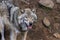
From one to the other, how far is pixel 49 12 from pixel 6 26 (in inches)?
49.5

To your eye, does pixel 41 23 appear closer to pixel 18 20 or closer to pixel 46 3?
pixel 46 3

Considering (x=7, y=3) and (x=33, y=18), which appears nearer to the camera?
Answer: (x=33, y=18)

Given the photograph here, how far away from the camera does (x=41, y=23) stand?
183 inches

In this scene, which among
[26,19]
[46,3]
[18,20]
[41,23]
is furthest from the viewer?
[46,3]

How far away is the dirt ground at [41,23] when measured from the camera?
4.44 metres

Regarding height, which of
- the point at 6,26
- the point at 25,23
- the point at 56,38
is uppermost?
the point at 25,23

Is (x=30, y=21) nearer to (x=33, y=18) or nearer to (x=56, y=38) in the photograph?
(x=33, y=18)

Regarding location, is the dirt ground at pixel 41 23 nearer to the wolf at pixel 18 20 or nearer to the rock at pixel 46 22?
the rock at pixel 46 22

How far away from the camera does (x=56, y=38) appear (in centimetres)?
448

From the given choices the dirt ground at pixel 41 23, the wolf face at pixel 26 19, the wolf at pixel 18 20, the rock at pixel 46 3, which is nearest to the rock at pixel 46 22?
the dirt ground at pixel 41 23

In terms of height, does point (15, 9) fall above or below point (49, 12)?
above

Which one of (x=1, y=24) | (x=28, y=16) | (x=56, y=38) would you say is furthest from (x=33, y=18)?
(x=56, y=38)

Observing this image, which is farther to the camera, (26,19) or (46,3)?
(46,3)

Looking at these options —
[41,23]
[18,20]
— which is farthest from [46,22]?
[18,20]
